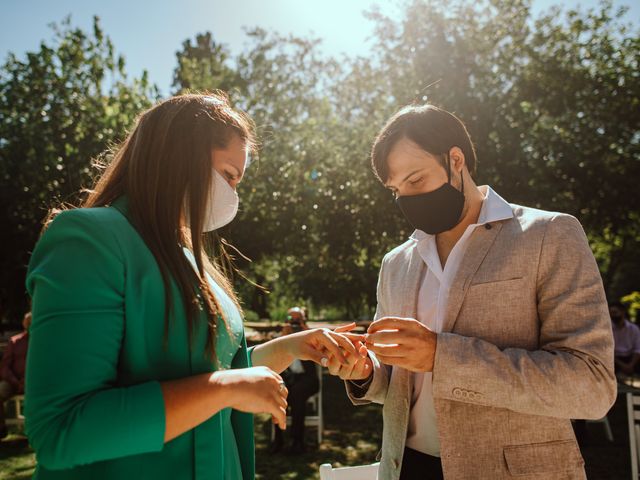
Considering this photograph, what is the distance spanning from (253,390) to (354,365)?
37.0 inches

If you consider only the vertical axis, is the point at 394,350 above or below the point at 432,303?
below

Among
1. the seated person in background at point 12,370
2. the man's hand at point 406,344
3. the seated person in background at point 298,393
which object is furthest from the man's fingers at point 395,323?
the seated person in background at point 12,370

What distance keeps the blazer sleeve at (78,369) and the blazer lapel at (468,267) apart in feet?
3.77

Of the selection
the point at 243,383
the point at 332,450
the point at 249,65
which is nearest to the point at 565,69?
the point at 249,65

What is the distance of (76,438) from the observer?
1092 millimetres

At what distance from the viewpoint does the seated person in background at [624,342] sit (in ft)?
31.6

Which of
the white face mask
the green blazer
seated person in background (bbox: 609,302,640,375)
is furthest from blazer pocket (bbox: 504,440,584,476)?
seated person in background (bbox: 609,302,640,375)

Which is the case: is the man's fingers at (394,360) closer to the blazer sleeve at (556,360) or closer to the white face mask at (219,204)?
the blazer sleeve at (556,360)

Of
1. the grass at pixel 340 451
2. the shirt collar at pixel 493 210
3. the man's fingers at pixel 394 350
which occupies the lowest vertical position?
the grass at pixel 340 451

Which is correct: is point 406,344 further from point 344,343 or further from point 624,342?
point 624,342

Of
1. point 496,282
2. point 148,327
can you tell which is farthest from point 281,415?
point 496,282

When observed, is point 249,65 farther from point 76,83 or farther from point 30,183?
point 30,183

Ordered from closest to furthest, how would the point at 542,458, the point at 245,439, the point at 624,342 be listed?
the point at 245,439 < the point at 542,458 < the point at 624,342

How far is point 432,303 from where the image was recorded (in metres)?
2.20
